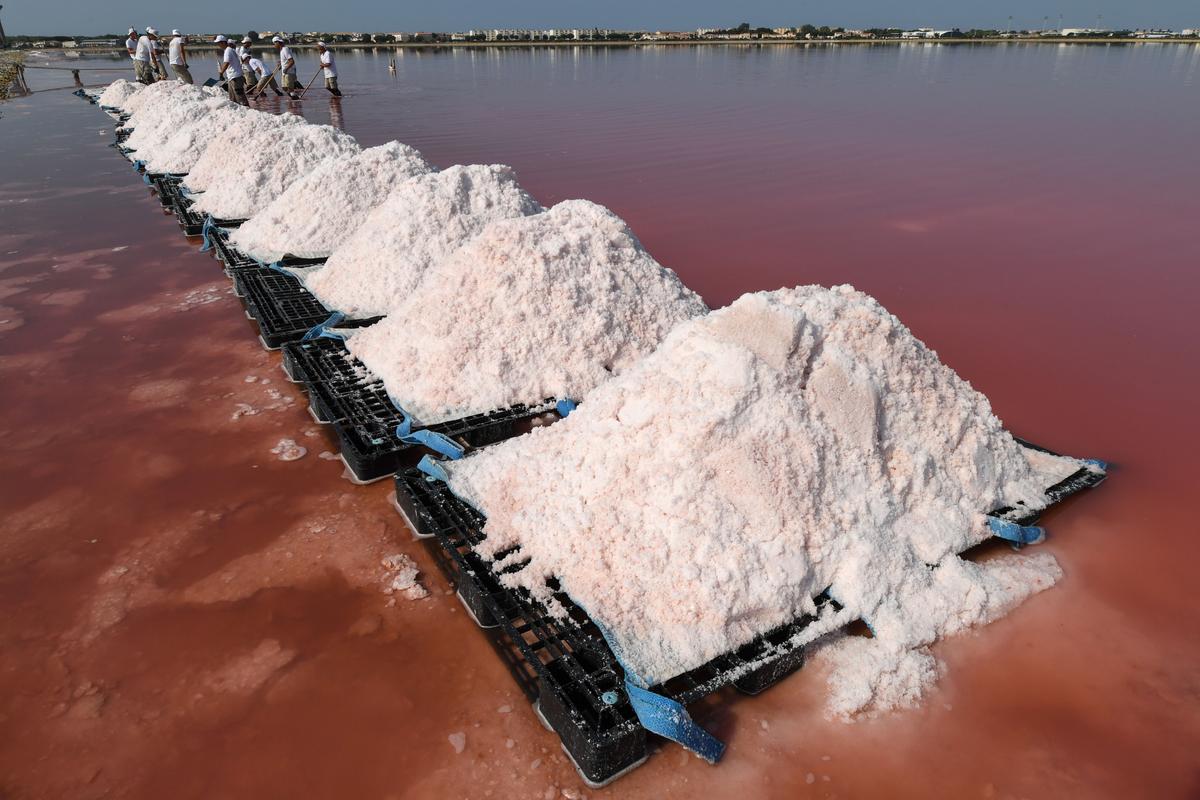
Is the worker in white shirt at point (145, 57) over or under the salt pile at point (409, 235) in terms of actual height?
over

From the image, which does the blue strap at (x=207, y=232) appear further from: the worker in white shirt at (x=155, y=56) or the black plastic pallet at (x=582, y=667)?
the worker in white shirt at (x=155, y=56)

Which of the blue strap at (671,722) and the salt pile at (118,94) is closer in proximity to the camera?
the blue strap at (671,722)

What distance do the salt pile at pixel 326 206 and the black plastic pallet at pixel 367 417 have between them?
6.56 ft

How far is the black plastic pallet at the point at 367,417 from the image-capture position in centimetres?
338

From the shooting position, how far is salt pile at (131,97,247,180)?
920 centimetres

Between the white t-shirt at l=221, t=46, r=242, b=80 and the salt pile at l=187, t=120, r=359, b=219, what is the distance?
10.7 meters

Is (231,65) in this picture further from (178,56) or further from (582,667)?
(582,667)

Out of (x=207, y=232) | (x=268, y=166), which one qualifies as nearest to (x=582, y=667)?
(x=207, y=232)

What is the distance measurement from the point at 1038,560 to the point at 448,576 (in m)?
2.47

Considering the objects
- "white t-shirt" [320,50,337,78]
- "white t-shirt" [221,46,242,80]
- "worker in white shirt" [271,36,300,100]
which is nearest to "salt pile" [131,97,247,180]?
"white t-shirt" [221,46,242,80]

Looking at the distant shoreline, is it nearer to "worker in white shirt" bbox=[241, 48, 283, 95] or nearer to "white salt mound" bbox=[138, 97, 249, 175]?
"worker in white shirt" bbox=[241, 48, 283, 95]

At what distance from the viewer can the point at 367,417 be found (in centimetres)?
362

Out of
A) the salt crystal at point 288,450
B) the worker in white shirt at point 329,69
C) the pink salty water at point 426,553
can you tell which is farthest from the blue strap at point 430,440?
the worker in white shirt at point 329,69

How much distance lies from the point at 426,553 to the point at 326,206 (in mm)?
4109
